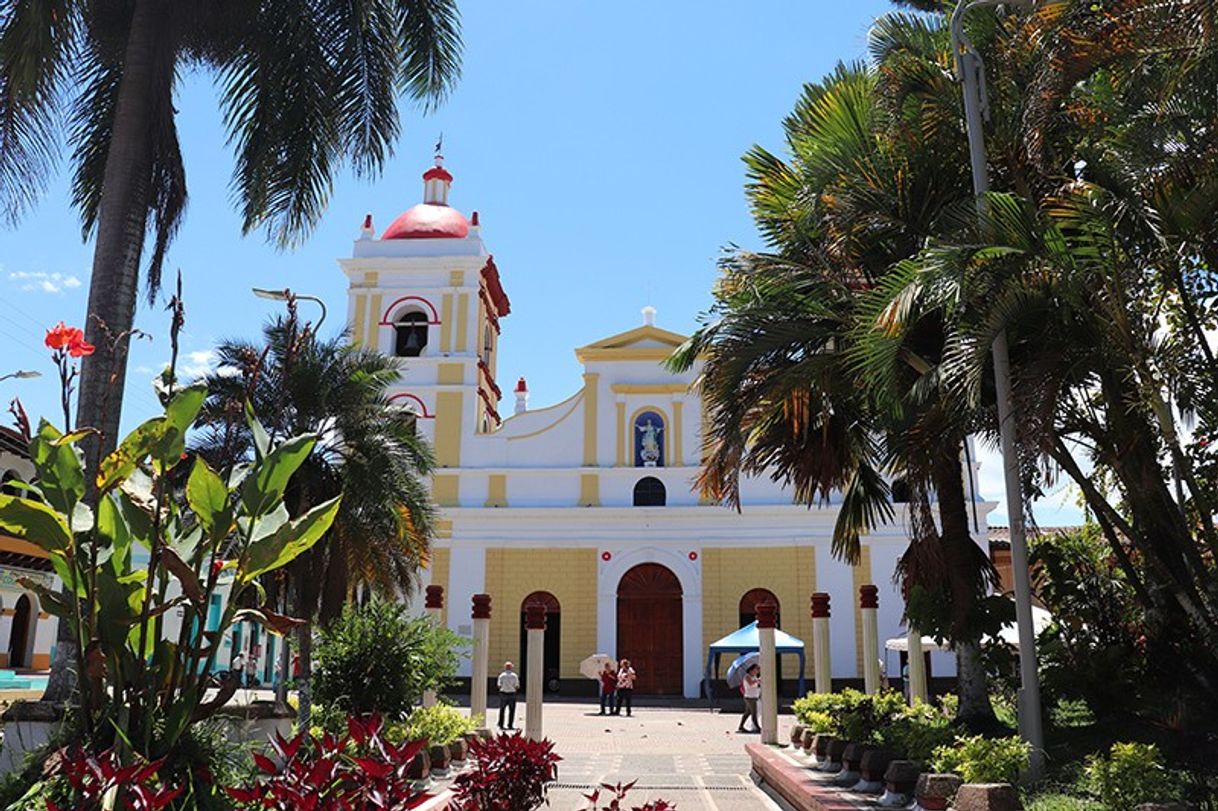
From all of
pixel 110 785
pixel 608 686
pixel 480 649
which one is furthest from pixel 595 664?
pixel 110 785

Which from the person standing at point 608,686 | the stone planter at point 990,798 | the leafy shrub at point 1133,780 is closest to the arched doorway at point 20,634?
the person standing at point 608,686

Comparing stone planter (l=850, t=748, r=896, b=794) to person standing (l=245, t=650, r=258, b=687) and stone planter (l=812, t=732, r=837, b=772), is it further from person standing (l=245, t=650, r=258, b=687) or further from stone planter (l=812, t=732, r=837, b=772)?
person standing (l=245, t=650, r=258, b=687)

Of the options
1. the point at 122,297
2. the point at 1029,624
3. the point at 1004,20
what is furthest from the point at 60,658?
the point at 1004,20

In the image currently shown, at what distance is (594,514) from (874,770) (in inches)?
899

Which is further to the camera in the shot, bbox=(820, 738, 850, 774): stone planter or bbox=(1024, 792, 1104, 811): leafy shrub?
bbox=(820, 738, 850, 774): stone planter

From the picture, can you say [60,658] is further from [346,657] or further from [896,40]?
[896,40]

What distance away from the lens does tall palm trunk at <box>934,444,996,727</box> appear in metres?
11.4

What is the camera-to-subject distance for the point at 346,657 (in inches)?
492

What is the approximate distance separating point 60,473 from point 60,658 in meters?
3.37

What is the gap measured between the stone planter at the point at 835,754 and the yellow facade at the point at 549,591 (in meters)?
20.0

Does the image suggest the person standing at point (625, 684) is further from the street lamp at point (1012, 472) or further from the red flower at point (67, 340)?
the red flower at point (67, 340)

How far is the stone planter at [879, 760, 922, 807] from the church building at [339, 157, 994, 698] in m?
22.2

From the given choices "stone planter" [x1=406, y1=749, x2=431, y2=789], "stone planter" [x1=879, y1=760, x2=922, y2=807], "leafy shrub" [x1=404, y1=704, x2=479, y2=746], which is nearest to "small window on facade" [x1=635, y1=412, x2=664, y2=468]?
"leafy shrub" [x1=404, y1=704, x2=479, y2=746]

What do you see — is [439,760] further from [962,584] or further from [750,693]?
[750,693]
